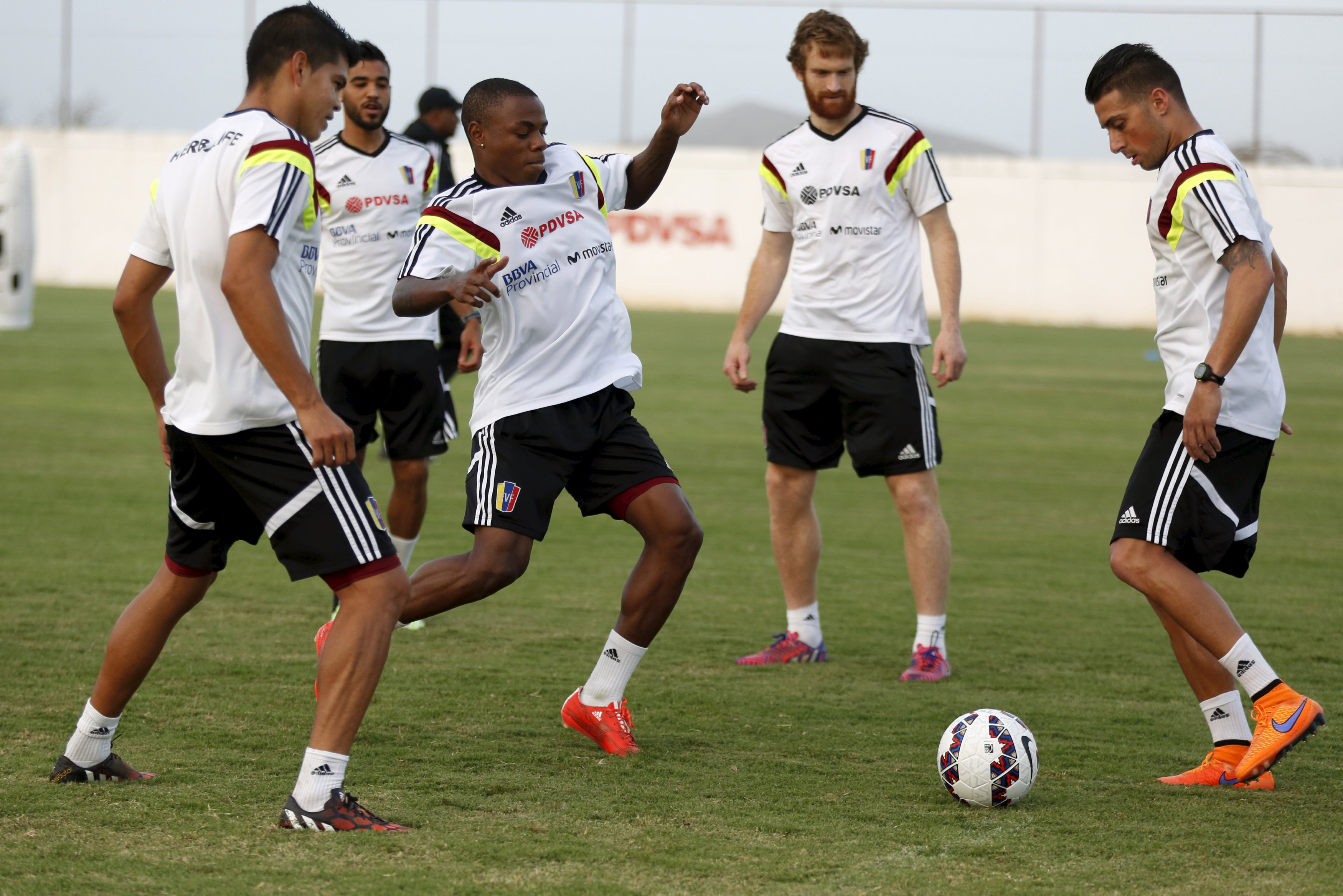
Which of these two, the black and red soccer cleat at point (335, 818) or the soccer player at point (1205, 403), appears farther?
the soccer player at point (1205, 403)

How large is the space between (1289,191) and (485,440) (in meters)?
32.5

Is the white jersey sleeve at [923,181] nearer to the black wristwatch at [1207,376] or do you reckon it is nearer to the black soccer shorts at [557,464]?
the black soccer shorts at [557,464]

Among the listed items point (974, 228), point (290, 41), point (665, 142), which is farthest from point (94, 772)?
point (974, 228)

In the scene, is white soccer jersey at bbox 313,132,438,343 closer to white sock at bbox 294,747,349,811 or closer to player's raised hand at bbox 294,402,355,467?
player's raised hand at bbox 294,402,355,467

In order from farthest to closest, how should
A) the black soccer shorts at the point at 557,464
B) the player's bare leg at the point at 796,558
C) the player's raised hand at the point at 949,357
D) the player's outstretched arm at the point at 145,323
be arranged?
the player's bare leg at the point at 796,558 → the player's raised hand at the point at 949,357 → the black soccer shorts at the point at 557,464 → the player's outstretched arm at the point at 145,323

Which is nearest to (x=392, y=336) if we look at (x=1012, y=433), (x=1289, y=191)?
(x=1012, y=433)

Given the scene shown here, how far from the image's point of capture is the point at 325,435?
3.64 m

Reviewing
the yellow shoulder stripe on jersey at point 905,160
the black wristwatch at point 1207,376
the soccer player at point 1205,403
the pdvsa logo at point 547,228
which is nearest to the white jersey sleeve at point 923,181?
the yellow shoulder stripe on jersey at point 905,160

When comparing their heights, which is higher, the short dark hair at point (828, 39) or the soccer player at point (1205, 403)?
the short dark hair at point (828, 39)

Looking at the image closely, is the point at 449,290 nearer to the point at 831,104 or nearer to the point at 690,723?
the point at 690,723

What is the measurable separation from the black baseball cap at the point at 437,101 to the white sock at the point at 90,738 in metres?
4.84

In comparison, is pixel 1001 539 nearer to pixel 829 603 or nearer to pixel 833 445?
pixel 829 603

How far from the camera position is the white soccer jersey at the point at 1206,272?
4.26 metres

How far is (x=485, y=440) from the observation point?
4875 millimetres
